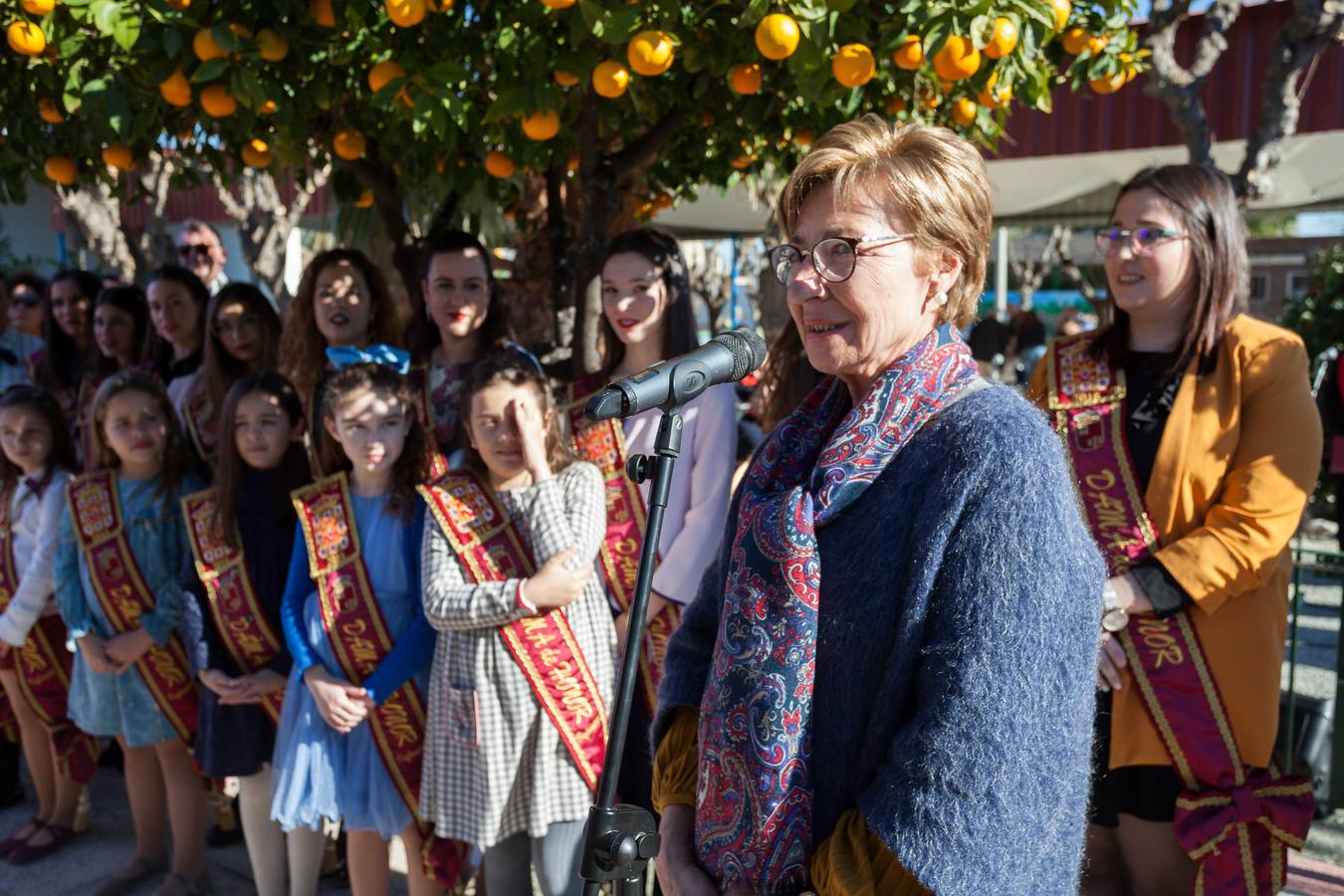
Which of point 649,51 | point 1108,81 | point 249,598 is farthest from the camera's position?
point 249,598

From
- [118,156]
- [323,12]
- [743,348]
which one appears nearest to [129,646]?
[118,156]

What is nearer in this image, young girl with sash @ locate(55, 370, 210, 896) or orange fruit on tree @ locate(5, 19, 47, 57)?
orange fruit on tree @ locate(5, 19, 47, 57)

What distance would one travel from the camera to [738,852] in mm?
1375

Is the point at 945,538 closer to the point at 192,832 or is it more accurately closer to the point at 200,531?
the point at 200,531

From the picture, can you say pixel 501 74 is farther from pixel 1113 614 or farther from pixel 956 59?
pixel 1113 614

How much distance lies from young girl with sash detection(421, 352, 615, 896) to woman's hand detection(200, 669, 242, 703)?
701 mm

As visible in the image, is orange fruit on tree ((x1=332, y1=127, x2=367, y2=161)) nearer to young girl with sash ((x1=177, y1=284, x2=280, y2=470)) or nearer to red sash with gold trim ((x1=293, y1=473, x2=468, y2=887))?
young girl with sash ((x1=177, y1=284, x2=280, y2=470))

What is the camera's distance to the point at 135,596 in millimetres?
3217

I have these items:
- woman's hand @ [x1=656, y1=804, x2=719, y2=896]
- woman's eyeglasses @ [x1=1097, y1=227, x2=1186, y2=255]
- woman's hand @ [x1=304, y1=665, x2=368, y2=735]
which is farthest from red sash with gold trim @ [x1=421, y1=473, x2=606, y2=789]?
woman's eyeglasses @ [x1=1097, y1=227, x2=1186, y2=255]

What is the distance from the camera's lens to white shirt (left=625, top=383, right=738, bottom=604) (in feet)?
8.76

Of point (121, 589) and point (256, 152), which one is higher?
point (256, 152)

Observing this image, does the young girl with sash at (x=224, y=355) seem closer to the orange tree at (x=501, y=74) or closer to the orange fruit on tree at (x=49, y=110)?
the orange tree at (x=501, y=74)

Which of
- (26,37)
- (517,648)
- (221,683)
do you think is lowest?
(221,683)

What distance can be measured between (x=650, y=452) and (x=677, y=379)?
1.38 m
